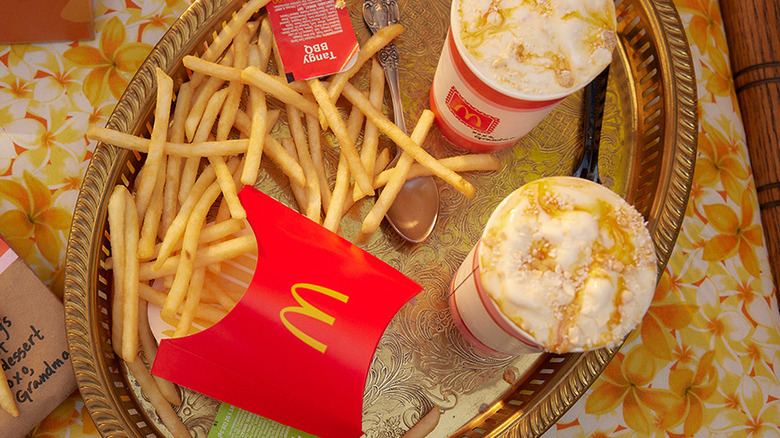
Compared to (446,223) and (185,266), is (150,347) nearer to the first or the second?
(185,266)

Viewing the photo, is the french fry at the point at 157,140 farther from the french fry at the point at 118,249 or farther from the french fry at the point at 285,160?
the french fry at the point at 285,160

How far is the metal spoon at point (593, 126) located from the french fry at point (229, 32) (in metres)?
1.00

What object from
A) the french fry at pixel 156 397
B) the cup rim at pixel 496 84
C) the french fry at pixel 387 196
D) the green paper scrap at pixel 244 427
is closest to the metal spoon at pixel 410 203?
the french fry at pixel 387 196

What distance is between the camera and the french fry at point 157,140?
1269 mm

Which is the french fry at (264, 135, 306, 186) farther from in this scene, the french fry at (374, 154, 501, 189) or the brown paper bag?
the brown paper bag

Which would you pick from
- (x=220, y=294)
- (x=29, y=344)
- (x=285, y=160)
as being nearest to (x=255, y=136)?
(x=285, y=160)

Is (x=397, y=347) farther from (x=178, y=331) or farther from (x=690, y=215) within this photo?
(x=690, y=215)

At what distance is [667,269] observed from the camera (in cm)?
170

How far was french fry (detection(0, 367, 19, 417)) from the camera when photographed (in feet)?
4.22

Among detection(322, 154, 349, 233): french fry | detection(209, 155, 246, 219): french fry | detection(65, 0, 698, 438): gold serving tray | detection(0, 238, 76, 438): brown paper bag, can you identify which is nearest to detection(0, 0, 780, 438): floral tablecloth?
detection(0, 238, 76, 438): brown paper bag

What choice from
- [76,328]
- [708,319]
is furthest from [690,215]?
[76,328]

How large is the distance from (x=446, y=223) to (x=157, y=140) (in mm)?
810

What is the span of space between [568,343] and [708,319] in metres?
0.95

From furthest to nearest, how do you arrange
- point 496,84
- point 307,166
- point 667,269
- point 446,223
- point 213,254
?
1. point 667,269
2. point 446,223
3. point 307,166
4. point 213,254
5. point 496,84
